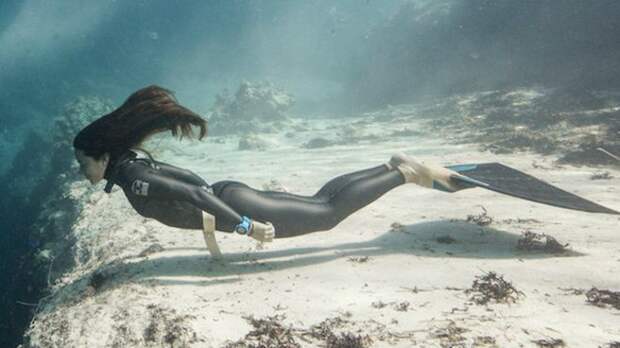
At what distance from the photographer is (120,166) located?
3275 millimetres

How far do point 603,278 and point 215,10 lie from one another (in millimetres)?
63562

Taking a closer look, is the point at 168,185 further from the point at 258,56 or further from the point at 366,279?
the point at 258,56

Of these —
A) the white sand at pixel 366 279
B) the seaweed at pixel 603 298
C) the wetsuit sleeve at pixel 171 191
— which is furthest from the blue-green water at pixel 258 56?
the seaweed at pixel 603 298

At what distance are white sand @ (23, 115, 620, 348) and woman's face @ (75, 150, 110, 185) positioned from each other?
3.34 ft

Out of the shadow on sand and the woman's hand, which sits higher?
the woman's hand

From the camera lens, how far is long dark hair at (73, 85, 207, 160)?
315cm

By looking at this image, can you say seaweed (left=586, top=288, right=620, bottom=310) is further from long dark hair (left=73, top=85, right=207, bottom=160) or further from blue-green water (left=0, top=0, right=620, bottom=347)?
blue-green water (left=0, top=0, right=620, bottom=347)

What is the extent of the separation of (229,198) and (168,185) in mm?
640

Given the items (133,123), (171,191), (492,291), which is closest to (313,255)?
(171,191)

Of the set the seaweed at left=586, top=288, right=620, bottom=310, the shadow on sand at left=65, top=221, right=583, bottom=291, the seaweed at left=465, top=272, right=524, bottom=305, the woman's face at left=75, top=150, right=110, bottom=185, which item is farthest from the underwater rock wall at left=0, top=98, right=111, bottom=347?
the seaweed at left=586, top=288, right=620, bottom=310

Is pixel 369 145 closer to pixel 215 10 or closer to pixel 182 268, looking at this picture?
pixel 182 268

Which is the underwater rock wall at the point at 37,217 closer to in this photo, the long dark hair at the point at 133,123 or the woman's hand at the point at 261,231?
the long dark hair at the point at 133,123

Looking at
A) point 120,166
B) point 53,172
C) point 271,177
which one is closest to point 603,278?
point 120,166

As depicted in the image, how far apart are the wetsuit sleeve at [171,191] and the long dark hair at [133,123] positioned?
30 cm
